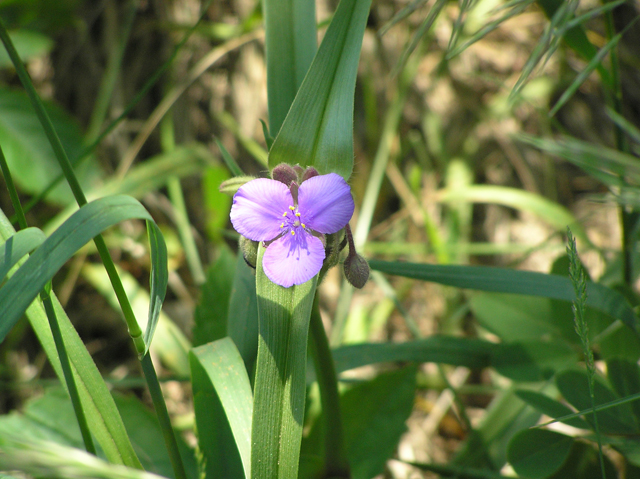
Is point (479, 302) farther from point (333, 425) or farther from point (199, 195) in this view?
point (199, 195)

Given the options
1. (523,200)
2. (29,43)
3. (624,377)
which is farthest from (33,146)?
(624,377)

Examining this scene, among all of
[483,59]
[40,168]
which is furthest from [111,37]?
[483,59]

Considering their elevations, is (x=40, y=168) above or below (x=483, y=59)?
below

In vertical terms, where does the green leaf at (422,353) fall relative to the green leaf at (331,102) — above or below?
below

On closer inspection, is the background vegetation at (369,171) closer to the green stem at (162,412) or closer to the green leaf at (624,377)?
the green leaf at (624,377)

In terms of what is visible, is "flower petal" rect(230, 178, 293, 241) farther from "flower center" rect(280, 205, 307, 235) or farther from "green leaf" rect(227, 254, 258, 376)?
"green leaf" rect(227, 254, 258, 376)

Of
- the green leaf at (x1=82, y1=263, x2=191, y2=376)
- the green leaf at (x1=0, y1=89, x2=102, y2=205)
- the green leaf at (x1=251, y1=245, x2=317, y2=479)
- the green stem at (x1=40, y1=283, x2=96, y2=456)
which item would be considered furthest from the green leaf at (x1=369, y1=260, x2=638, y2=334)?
the green leaf at (x1=0, y1=89, x2=102, y2=205)

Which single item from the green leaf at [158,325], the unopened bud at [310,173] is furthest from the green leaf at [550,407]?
the green leaf at [158,325]
